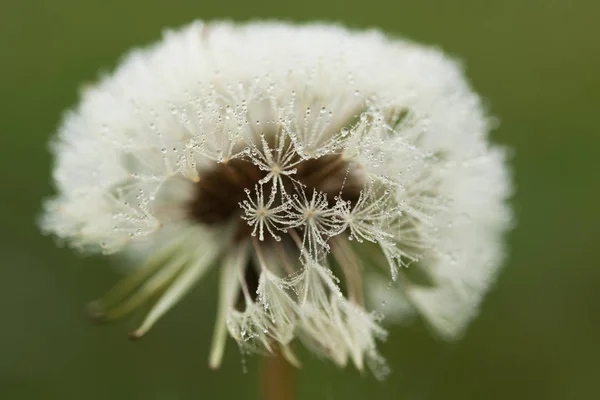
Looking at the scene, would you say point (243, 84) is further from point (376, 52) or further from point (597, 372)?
point (597, 372)

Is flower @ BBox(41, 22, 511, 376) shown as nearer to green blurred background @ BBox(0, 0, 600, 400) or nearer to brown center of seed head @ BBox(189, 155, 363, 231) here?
brown center of seed head @ BBox(189, 155, 363, 231)

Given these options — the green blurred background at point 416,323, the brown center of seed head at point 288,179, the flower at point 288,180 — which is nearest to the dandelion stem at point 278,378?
the flower at point 288,180

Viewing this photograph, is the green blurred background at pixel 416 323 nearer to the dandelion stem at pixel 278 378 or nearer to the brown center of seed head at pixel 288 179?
the dandelion stem at pixel 278 378

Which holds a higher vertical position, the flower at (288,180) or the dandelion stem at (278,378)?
the flower at (288,180)

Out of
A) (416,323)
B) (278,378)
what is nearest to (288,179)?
(278,378)

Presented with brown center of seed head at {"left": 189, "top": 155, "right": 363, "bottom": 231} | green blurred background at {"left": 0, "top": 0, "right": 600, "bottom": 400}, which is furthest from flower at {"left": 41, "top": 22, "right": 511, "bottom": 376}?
green blurred background at {"left": 0, "top": 0, "right": 600, "bottom": 400}

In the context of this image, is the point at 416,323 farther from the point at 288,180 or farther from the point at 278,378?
the point at 288,180
